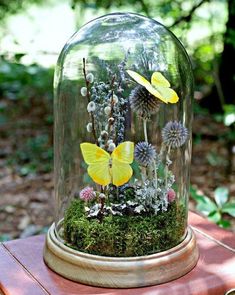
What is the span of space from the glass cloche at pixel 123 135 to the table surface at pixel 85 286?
0.08 meters

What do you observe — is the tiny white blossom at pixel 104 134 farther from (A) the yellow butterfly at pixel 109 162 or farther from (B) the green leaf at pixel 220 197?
(B) the green leaf at pixel 220 197

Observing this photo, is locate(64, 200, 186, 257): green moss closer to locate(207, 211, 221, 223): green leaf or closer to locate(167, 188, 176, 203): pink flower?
locate(167, 188, 176, 203): pink flower

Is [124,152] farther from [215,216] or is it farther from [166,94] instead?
[215,216]

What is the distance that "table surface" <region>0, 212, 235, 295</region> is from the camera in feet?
3.51

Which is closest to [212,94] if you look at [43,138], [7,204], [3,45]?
[43,138]

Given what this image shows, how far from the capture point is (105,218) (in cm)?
115

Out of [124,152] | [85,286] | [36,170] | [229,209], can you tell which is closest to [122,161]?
[124,152]

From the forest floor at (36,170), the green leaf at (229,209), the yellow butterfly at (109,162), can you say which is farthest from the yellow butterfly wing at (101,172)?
the forest floor at (36,170)

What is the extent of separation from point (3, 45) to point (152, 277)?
2857mm

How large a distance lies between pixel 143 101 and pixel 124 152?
126 millimetres

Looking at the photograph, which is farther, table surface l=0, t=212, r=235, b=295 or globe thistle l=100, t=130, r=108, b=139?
globe thistle l=100, t=130, r=108, b=139

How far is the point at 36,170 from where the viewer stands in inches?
121

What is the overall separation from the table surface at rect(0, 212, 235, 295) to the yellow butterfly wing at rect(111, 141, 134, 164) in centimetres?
26

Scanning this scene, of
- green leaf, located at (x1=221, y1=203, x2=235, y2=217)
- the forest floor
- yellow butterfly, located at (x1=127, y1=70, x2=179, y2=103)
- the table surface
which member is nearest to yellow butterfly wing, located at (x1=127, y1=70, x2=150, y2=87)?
yellow butterfly, located at (x1=127, y1=70, x2=179, y2=103)
